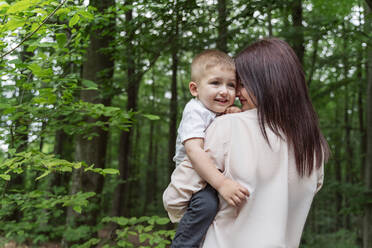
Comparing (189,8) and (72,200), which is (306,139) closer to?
(72,200)

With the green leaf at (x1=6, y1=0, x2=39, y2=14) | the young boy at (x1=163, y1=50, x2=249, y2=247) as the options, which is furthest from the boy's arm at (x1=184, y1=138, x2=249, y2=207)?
the green leaf at (x1=6, y1=0, x2=39, y2=14)

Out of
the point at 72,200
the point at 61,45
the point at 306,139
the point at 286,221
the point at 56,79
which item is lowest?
the point at 72,200

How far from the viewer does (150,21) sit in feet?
13.2

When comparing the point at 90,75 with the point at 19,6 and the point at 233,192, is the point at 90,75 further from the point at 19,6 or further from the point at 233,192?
the point at 233,192

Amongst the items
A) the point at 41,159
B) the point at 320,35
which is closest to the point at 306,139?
the point at 41,159

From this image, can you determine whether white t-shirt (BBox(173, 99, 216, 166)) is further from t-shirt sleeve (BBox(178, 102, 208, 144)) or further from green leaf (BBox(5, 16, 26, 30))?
green leaf (BBox(5, 16, 26, 30))

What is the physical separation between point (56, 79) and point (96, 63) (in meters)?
2.10

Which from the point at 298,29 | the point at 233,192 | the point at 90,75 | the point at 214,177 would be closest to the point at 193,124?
the point at 214,177

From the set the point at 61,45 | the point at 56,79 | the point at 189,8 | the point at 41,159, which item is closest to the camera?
the point at 41,159

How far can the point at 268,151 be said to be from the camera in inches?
59.4

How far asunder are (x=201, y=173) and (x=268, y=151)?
1.09ft

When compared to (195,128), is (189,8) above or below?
above

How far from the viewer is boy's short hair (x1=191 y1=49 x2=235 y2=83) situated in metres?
1.94

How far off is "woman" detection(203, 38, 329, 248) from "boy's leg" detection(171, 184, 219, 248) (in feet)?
0.12
